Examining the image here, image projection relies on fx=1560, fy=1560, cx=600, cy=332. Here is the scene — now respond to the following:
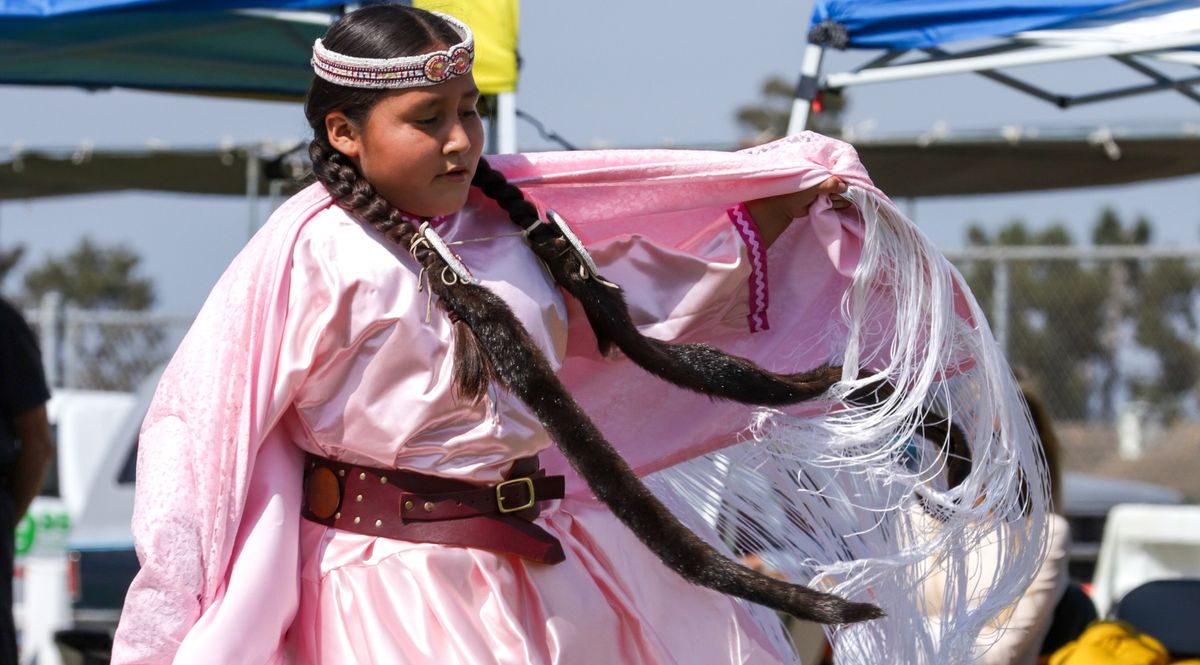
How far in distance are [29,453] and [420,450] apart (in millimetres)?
1997

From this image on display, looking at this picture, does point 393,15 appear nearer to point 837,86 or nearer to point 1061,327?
point 837,86

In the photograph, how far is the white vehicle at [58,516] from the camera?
572cm

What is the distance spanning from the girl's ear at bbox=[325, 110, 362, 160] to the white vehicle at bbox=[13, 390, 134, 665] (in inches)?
126

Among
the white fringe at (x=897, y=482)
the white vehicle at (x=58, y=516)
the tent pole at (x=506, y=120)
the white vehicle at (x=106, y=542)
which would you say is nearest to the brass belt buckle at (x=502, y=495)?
the white fringe at (x=897, y=482)

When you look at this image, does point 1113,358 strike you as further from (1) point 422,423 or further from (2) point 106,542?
(1) point 422,423

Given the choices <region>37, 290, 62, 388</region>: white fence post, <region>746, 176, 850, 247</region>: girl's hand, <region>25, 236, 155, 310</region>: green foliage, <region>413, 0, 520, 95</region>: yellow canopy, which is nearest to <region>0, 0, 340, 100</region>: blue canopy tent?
<region>413, 0, 520, 95</region>: yellow canopy

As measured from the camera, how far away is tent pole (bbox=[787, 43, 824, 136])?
12.9 ft

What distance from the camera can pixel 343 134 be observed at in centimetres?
221

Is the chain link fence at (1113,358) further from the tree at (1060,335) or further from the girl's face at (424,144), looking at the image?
the girl's face at (424,144)

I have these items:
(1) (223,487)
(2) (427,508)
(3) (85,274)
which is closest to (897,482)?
(2) (427,508)

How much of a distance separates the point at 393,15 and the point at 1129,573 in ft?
13.9

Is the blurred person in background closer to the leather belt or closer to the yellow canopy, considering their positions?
the yellow canopy

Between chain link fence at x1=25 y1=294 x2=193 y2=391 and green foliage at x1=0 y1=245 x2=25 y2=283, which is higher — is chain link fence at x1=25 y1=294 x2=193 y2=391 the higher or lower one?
the higher one

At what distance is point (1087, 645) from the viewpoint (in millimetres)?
3629
